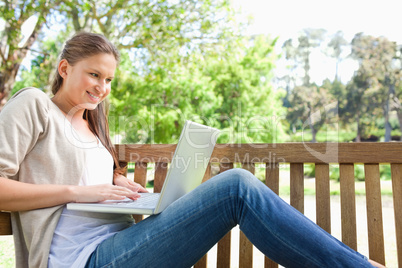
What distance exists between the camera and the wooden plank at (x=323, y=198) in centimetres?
133

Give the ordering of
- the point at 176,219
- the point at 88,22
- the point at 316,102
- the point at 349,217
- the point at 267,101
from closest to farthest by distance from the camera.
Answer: the point at 176,219, the point at 349,217, the point at 88,22, the point at 267,101, the point at 316,102

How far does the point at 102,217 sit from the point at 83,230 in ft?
0.25

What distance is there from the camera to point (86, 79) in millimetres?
1250

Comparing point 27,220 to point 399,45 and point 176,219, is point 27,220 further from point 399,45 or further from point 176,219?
point 399,45

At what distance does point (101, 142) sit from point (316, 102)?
46.4 ft

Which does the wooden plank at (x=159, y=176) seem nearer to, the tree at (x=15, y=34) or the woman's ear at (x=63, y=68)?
the woman's ear at (x=63, y=68)

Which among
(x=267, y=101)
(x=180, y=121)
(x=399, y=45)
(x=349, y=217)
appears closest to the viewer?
(x=349, y=217)

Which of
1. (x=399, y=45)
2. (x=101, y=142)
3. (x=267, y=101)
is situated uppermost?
(x=399, y=45)

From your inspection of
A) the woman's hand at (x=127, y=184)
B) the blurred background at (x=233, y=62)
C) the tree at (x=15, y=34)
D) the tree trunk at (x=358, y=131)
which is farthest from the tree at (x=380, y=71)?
the woman's hand at (x=127, y=184)

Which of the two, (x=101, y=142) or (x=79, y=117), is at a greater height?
(x=79, y=117)

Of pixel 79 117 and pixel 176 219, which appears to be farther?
pixel 79 117

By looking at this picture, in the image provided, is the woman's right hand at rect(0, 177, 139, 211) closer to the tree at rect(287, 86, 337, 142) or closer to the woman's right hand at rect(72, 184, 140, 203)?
the woman's right hand at rect(72, 184, 140, 203)

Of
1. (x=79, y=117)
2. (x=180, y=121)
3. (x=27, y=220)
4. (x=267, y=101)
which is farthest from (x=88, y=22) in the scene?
(x=267, y=101)

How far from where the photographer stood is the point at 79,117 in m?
1.37
